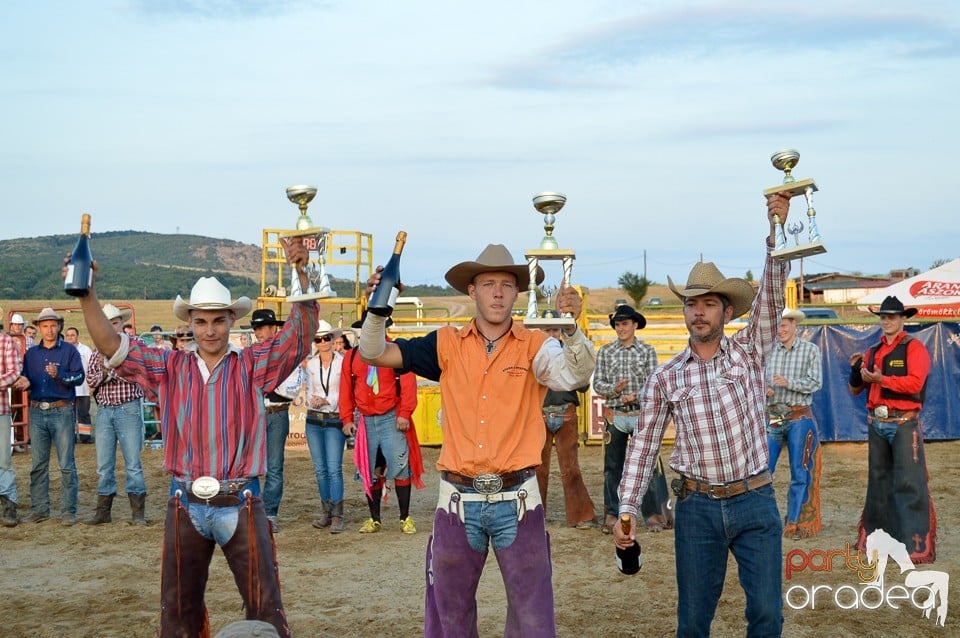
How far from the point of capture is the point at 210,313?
529 cm

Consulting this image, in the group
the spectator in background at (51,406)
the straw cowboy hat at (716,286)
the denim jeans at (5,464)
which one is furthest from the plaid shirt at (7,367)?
the straw cowboy hat at (716,286)

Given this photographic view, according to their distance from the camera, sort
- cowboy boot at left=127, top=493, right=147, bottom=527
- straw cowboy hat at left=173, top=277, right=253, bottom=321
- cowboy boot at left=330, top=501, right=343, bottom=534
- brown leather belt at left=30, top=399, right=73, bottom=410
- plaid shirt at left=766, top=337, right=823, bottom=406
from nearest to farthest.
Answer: straw cowboy hat at left=173, top=277, right=253, bottom=321
plaid shirt at left=766, top=337, right=823, bottom=406
cowboy boot at left=330, top=501, right=343, bottom=534
cowboy boot at left=127, top=493, right=147, bottom=527
brown leather belt at left=30, top=399, right=73, bottom=410

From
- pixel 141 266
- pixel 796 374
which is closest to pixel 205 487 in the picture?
pixel 796 374

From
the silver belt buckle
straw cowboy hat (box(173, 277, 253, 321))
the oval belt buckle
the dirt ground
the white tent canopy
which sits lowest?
the dirt ground

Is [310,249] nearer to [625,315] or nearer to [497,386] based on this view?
[497,386]

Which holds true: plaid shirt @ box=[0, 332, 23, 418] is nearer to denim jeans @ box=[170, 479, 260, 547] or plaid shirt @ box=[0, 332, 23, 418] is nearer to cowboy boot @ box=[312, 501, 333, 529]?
cowboy boot @ box=[312, 501, 333, 529]

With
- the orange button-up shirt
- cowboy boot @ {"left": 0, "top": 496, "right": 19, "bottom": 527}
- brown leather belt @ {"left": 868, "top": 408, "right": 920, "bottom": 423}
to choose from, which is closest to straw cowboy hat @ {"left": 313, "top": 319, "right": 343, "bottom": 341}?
cowboy boot @ {"left": 0, "top": 496, "right": 19, "bottom": 527}

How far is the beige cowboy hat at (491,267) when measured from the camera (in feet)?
15.9

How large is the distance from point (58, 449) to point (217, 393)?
665 centimetres

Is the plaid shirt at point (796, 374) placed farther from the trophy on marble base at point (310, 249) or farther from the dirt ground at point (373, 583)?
the trophy on marble base at point (310, 249)

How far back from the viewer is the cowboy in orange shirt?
4625 mm

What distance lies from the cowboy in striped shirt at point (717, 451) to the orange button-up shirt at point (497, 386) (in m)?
0.54

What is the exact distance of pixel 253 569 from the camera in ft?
16.6

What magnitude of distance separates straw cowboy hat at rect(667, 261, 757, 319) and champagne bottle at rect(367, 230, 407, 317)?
1399 millimetres
